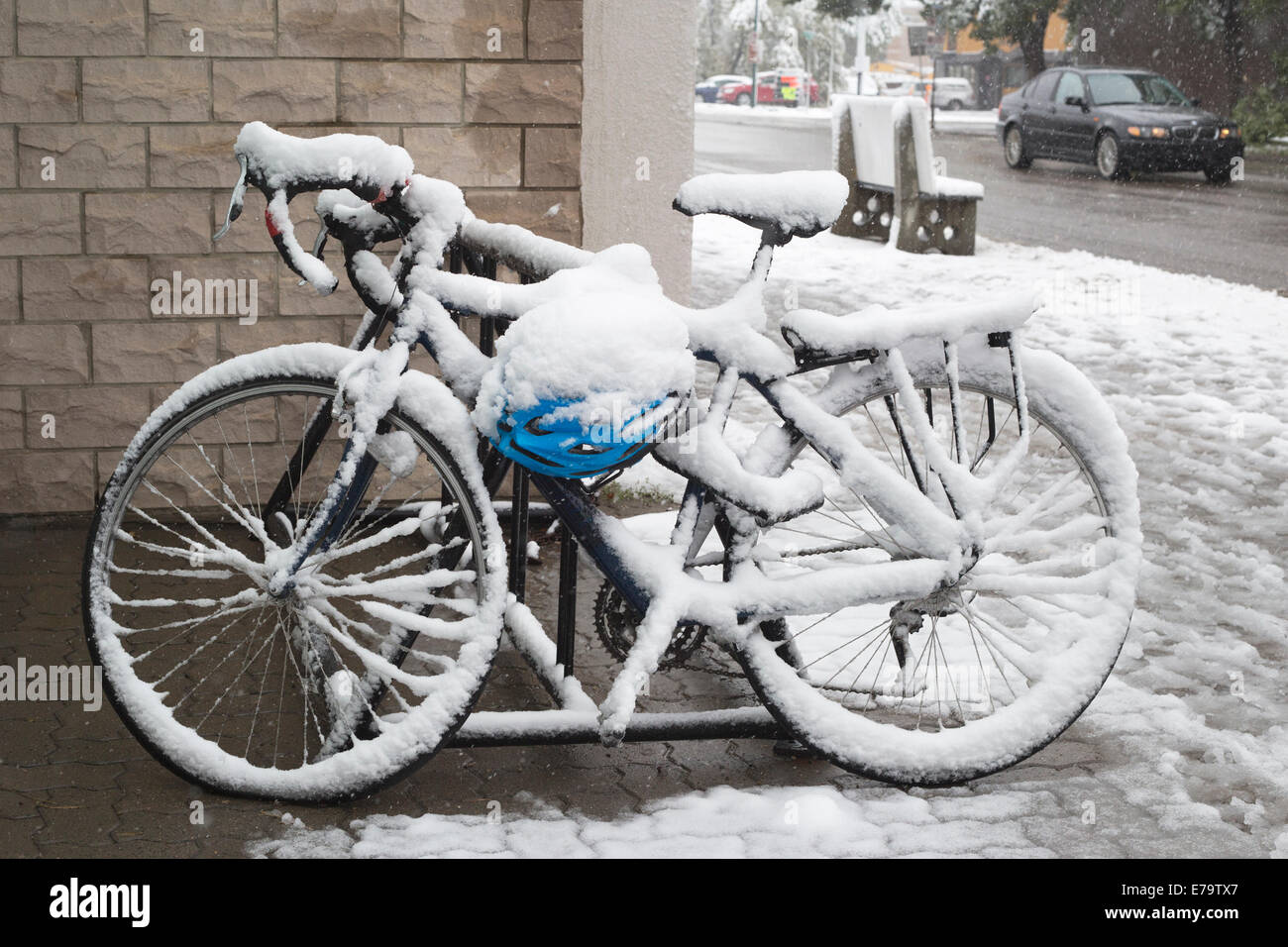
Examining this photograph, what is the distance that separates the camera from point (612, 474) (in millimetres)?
3354

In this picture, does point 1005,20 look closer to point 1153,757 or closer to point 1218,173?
point 1218,173

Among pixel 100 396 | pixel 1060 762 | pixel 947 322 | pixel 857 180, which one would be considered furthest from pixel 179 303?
pixel 857 180

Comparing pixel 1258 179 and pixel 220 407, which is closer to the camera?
pixel 220 407

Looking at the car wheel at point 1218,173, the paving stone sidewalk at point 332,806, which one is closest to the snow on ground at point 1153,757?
the paving stone sidewalk at point 332,806

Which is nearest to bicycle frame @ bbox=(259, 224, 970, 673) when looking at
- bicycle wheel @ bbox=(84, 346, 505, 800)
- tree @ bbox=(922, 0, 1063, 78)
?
bicycle wheel @ bbox=(84, 346, 505, 800)

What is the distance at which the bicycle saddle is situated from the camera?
10.7 feet

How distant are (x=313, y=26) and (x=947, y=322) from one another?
9.48ft

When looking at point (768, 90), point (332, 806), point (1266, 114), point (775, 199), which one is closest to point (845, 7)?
point (768, 90)

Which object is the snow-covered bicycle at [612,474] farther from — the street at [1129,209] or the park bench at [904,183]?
the park bench at [904,183]

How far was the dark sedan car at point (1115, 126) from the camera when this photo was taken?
20906mm

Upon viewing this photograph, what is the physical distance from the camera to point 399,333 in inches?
129

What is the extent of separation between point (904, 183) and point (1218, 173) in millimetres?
9863

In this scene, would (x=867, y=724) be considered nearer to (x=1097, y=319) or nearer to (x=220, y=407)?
(x=220, y=407)

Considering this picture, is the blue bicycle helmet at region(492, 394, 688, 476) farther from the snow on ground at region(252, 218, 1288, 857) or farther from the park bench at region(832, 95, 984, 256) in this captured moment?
the park bench at region(832, 95, 984, 256)
